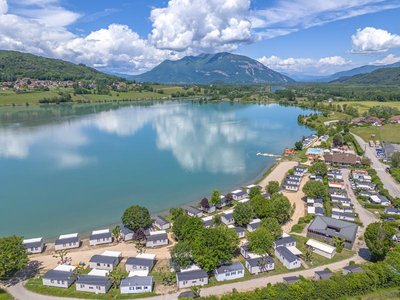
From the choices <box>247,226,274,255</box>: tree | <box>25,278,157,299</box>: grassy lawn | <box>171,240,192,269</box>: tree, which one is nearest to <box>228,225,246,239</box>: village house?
<box>247,226,274,255</box>: tree

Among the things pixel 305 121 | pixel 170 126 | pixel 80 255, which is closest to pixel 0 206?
pixel 80 255

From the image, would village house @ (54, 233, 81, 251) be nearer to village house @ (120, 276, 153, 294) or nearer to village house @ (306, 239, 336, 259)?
village house @ (120, 276, 153, 294)

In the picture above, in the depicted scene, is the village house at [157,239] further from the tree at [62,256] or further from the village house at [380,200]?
the village house at [380,200]

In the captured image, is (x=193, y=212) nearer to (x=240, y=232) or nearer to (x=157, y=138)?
(x=240, y=232)

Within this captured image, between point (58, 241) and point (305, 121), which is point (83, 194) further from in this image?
point (305, 121)

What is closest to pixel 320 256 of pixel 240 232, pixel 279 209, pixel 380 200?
pixel 279 209
